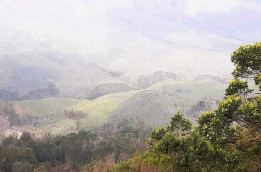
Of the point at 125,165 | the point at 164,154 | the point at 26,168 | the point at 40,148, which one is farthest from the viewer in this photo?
the point at 40,148

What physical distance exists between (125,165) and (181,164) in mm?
8987

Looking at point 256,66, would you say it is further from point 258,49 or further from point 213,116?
point 213,116

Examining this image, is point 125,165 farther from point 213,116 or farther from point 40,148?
point 40,148

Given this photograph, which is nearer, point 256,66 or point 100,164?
point 256,66

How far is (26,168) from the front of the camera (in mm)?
148500

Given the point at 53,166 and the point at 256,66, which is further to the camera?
the point at 53,166

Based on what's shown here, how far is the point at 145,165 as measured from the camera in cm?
3616

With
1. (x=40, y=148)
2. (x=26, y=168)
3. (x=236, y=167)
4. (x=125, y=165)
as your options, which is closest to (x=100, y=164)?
(x=26, y=168)

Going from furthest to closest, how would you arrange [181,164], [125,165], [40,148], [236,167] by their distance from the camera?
1. [40,148]
2. [125,165]
3. [181,164]
4. [236,167]

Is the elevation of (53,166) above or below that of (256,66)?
below

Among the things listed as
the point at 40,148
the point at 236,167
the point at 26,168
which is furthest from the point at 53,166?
the point at 236,167

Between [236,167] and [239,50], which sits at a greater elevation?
[239,50]

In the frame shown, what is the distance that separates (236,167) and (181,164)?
19.2 ft

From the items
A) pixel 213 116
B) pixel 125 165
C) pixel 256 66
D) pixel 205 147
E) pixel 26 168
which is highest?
pixel 256 66
